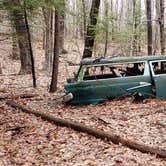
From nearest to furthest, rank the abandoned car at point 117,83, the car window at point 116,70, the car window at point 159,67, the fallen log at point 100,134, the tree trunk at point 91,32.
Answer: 1. the fallen log at point 100,134
2. the abandoned car at point 117,83
3. the car window at point 116,70
4. the car window at point 159,67
5. the tree trunk at point 91,32

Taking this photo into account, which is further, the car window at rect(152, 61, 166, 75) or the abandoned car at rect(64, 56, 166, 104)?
the car window at rect(152, 61, 166, 75)

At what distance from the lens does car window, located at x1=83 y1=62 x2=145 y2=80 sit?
13062 mm

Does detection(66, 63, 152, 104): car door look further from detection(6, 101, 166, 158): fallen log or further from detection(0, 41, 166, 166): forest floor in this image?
detection(6, 101, 166, 158): fallen log

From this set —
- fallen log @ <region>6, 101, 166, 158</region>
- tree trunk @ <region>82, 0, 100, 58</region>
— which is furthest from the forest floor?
tree trunk @ <region>82, 0, 100, 58</region>

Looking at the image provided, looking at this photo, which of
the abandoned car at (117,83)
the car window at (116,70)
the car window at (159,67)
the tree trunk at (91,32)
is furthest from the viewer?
the tree trunk at (91,32)

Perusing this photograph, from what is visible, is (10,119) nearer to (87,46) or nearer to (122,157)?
(122,157)

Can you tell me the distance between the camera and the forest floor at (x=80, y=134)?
778 centimetres

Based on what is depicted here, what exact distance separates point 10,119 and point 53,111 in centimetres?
147

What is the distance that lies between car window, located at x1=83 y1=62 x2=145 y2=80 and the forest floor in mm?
1018

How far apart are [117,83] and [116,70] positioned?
0.72 meters

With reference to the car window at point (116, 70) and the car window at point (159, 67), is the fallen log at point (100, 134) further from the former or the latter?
the car window at point (159, 67)

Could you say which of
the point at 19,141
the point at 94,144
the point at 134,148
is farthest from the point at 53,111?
the point at 134,148

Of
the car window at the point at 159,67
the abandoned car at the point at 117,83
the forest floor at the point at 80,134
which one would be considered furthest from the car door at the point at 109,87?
the car window at the point at 159,67

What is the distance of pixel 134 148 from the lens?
7.95 m
